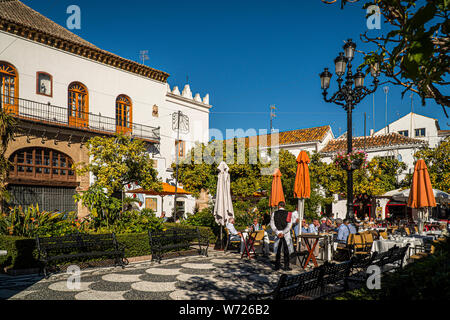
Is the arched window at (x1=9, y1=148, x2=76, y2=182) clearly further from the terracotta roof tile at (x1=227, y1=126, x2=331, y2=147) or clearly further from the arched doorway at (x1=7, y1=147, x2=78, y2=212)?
the terracotta roof tile at (x1=227, y1=126, x2=331, y2=147)

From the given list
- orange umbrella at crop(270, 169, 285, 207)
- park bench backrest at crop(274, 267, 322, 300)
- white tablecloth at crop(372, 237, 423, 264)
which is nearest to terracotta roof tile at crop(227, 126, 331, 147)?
orange umbrella at crop(270, 169, 285, 207)

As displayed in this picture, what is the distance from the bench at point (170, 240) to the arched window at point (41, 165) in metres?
10.3

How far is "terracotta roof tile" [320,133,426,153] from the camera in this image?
30578 millimetres

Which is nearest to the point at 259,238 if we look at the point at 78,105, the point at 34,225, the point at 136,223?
the point at 136,223

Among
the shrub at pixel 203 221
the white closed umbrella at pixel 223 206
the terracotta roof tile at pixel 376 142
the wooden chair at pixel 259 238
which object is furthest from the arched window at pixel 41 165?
the terracotta roof tile at pixel 376 142

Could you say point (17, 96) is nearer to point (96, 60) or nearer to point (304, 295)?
point (96, 60)

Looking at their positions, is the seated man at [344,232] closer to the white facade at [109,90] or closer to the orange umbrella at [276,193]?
the orange umbrella at [276,193]

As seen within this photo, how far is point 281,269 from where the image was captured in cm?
911

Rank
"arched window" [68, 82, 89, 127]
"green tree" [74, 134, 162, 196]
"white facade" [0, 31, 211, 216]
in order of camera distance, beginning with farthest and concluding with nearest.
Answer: "arched window" [68, 82, 89, 127]
"white facade" [0, 31, 211, 216]
"green tree" [74, 134, 162, 196]

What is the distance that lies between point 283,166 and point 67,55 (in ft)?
55.8

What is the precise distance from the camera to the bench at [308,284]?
12.8ft

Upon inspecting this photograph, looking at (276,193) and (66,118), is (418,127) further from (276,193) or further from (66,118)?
(66,118)

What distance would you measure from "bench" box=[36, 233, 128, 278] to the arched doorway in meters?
9.17
